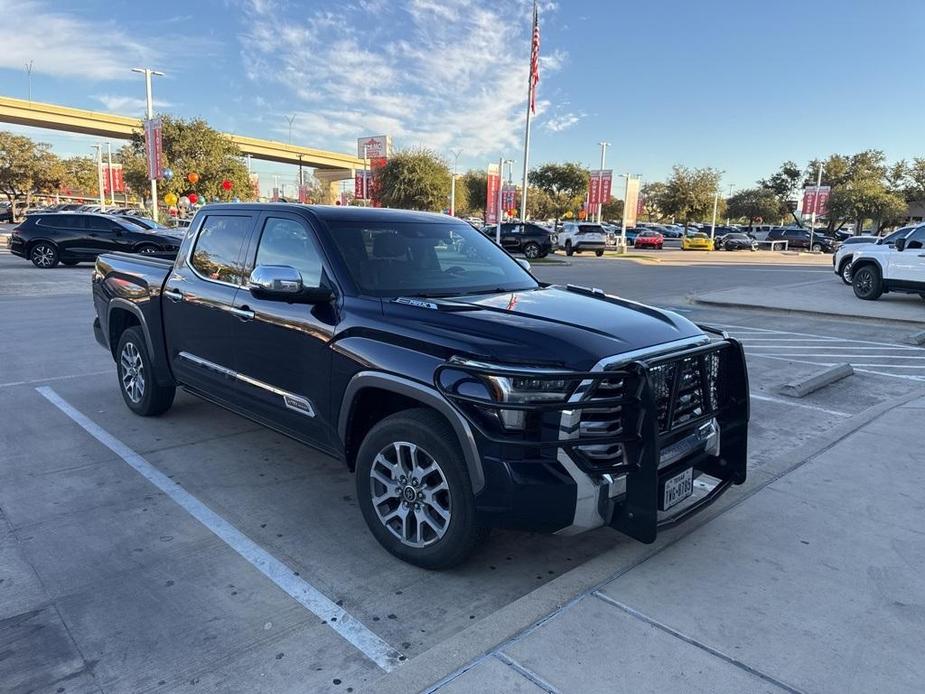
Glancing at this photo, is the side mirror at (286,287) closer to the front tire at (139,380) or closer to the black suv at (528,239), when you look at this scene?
the front tire at (139,380)

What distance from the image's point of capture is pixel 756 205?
80.8 meters

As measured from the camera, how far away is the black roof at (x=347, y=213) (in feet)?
13.7

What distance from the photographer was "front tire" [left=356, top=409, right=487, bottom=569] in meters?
3.12

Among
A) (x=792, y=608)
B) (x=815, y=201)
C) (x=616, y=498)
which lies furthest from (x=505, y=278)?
(x=815, y=201)

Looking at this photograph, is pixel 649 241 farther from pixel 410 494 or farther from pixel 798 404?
pixel 410 494

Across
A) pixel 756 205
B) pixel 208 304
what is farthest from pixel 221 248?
pixel 756 205

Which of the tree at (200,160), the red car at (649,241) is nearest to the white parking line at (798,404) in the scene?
the tree at (200,160)

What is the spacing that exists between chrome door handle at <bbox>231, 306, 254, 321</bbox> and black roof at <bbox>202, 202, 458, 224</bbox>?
691 millimetres

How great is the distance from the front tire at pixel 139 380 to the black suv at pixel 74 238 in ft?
48.6

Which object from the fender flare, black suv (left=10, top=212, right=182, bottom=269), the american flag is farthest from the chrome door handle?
the american flag

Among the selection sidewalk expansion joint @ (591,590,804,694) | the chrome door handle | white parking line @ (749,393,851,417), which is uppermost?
the chrome door handle

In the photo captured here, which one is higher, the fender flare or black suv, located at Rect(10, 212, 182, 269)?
black suv, located at Rect(10, 212, 182, 269)

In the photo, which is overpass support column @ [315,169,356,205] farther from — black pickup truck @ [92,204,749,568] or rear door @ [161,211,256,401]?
black pickup truck @ [92,204,749,568]

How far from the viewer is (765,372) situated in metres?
8.17
